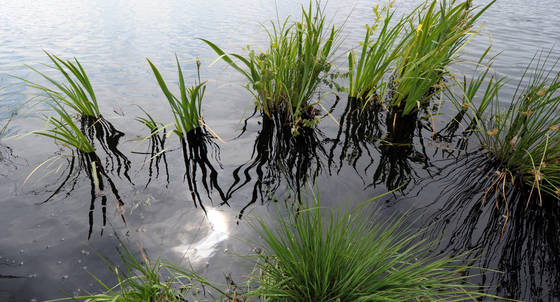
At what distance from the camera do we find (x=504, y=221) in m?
1.86

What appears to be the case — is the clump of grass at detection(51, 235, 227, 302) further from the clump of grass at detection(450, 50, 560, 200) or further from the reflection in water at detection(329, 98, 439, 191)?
the clump of grass at detection(450, 50, 560, 200)

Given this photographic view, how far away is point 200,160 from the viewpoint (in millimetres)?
2498

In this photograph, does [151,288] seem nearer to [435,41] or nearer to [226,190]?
[226,190]

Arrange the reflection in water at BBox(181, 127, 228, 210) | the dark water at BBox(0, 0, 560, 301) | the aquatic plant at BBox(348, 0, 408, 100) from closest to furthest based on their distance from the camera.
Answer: the dark water at BBox(0, 0, 560, 301)
the reflection in water at BBox(181, 127, 228, 210)
the aquatic plant at BBox(348, 0, 408, 100)

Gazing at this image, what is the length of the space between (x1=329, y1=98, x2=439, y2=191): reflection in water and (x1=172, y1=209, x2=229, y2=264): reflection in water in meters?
1.07

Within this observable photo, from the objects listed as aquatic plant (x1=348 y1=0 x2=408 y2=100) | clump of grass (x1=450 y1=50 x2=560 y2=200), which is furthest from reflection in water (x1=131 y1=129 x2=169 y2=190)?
clump of grass (x1=450 y1=50 x2=560 y2=200)

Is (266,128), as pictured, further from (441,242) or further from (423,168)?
(441,242)

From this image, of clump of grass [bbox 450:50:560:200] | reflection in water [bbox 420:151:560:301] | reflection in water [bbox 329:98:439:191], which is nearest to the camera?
reflection in water [bbox 420:151:560:301]

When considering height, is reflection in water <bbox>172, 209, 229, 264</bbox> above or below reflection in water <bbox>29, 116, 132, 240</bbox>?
below

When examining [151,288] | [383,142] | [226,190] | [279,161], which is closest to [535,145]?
[383,142]

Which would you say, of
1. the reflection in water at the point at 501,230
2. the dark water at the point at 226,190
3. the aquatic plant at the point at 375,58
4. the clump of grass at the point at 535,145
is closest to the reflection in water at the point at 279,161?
the dark water at the point at 226,190

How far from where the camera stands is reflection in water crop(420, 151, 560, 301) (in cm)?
150

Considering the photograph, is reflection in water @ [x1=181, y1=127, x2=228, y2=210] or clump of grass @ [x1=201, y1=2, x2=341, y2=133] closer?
reflection in water @ [x1=181, y1=127, x2=228, y2=210]

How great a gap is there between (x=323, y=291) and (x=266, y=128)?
205 centimetres
